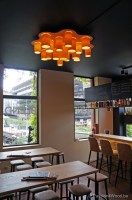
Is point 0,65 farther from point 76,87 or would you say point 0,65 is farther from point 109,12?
point 109,12

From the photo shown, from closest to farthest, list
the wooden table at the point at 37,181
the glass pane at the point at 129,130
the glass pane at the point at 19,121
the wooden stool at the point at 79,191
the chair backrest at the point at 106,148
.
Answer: the wooden table at the point at 37,181 → the wooden stool at the point at 79,191 → the chair backrest at the point at 106,148 → the glass pane at the point at 19,121 → the glass pane at the point at 129,130

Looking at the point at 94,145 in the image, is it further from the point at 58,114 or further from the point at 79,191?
the point at 79,191

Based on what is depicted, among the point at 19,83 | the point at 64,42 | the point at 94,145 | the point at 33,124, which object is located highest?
the point at 64,42

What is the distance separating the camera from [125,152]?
375cm

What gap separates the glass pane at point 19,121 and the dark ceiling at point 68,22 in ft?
4.68

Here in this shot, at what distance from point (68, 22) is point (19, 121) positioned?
3.24 meters

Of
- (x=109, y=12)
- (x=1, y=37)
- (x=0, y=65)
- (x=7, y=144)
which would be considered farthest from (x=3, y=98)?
(x=109, y=12)

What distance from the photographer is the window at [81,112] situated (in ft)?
19.5

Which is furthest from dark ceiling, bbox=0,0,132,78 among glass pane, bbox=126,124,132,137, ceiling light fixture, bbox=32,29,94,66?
glass pane, bbox=126,124,132,137

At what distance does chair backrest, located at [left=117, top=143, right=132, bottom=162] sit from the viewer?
3.68 m

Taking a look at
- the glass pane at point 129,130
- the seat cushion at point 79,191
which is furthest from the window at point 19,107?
the glass pane at point 129,130

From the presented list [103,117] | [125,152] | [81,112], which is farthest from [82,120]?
[125,152]

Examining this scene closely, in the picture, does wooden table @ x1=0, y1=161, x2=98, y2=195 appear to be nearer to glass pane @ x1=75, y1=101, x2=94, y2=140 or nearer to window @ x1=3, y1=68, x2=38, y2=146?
window @ x1=3, y1=68, x2=38, y2=146

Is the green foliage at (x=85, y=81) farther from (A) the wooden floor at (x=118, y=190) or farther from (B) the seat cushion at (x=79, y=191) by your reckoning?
(B) the seat cushion at (x=79, y=191)
